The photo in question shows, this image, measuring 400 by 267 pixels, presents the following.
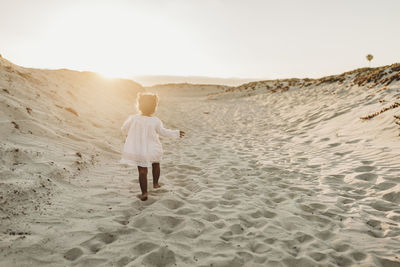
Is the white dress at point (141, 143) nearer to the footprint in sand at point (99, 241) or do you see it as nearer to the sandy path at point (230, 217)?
the sandy path at point (230, 217)

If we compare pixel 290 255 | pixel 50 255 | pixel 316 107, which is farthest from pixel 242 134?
pixel 50 255

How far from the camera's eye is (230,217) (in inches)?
142

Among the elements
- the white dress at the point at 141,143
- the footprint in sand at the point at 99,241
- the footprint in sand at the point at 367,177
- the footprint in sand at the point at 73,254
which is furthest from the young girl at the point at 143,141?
the footprint in sand at the point at 367,177

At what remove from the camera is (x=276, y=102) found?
61.5ft

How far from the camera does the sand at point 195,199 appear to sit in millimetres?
2750

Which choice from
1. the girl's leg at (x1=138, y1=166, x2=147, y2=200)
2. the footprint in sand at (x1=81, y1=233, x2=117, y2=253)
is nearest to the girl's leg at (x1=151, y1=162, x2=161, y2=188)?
the girl's leg at (x1=138, y1=166, x2=147, y2=200)

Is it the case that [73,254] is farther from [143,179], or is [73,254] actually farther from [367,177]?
[367,177]

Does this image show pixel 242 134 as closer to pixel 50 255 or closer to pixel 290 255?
pixel 290 255

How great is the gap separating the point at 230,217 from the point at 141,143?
1897 millimetres

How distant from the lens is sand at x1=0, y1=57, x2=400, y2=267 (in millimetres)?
2750

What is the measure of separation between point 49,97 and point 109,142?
2.98 metres

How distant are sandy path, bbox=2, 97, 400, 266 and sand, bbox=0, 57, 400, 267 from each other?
16 millimetres

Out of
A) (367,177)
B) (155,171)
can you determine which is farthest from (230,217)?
(367,177)

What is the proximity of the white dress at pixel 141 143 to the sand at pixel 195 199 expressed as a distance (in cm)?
67
